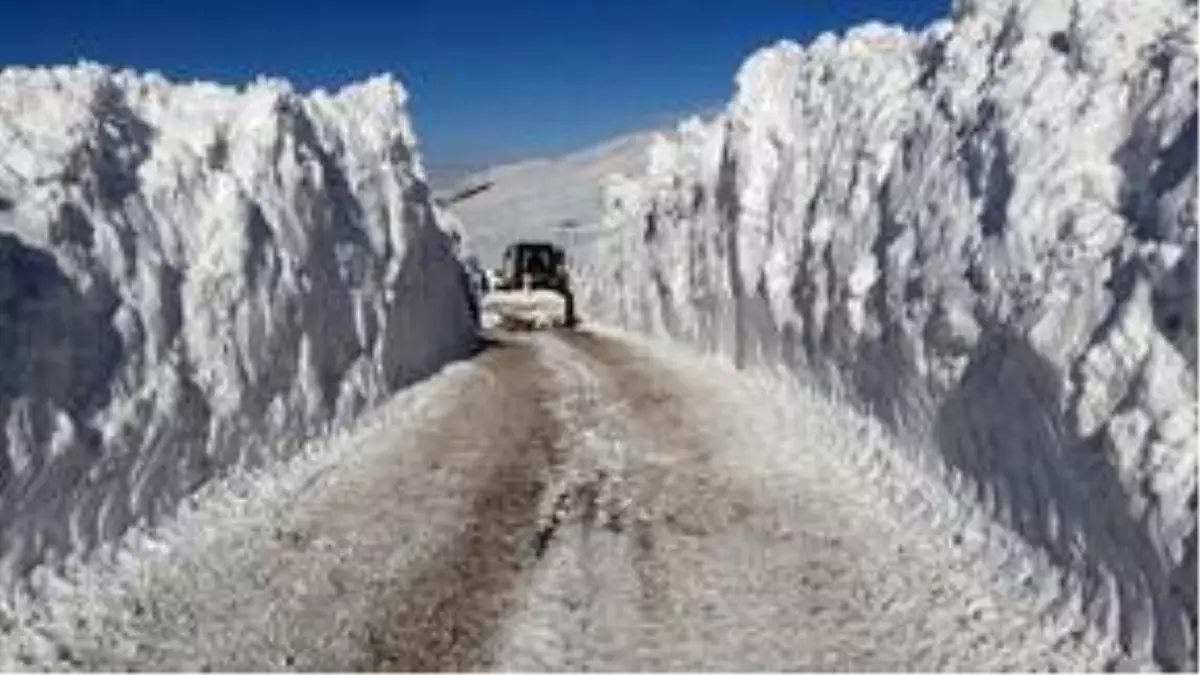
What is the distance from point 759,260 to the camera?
1270 inches

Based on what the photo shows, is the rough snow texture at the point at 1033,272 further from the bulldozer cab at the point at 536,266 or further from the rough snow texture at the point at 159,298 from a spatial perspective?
the bulldozer cab at the point at 536,266

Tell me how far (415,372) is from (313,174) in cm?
570

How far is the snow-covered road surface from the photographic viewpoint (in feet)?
37.6

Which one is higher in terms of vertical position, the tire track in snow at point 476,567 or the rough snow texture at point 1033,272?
the rough snow texture at point 1033,272

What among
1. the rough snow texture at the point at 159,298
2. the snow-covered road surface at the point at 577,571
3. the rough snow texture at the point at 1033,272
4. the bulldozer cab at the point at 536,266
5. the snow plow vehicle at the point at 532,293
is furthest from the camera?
the bulldozer cab at the point at 536,266

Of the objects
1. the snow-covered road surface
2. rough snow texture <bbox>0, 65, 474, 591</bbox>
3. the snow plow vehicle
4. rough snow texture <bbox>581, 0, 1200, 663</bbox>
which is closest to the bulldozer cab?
the snow plow vehicle

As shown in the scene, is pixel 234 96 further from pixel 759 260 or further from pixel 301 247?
pixel 759 260

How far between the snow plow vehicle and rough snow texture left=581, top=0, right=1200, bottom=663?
2182 cm

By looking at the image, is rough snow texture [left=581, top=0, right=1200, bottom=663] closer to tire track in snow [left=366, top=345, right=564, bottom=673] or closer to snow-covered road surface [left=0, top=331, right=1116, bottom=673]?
snow-covered road surface [left=0, top=331, right=1116, bottom=673]

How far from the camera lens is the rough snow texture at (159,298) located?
13.8 m

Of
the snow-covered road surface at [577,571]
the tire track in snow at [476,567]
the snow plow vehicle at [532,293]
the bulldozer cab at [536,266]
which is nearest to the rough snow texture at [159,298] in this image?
the snow-covered road surface at [577,571]

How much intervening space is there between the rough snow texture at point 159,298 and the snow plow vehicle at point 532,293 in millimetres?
22227

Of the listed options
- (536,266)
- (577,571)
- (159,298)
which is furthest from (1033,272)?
(536,266)

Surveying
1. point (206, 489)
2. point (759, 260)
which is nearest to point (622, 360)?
point (759, 260)
